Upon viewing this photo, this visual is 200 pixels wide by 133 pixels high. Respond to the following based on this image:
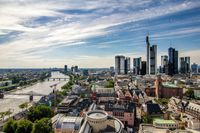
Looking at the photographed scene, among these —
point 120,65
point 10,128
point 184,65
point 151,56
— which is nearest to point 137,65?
point 120,65

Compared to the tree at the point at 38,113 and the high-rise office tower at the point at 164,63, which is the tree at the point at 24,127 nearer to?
the tree at the point at 38,113

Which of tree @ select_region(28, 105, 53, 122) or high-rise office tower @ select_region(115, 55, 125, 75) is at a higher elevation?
high-rise office tower @ select_region(115, 55, 125, 75)

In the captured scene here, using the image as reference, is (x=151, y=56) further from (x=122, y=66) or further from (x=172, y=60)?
(x=122, y=66)

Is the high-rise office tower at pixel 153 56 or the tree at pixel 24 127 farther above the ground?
the high-rise office tower at pixel 153 56

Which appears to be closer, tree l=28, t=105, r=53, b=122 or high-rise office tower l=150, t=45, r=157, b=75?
tree l=28, t=105, r=53, b=122

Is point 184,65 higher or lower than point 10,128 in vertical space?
higher

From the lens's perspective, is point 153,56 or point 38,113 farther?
point 153,56

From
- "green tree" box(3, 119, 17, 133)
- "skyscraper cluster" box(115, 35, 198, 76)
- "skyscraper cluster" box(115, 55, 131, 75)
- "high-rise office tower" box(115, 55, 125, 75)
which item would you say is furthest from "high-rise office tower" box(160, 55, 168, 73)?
"green tree" box(3, 119, 17, 133)

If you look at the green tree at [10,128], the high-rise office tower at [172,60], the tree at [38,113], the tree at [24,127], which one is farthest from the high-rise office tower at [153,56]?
the green tree at [10,128]

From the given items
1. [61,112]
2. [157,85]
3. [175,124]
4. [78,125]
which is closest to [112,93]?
[157,85]

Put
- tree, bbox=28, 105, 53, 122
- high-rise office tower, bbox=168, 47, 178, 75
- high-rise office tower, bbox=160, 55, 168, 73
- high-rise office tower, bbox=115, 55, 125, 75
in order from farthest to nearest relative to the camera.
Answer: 1. high-rise office tower, bbox=115, 55, 125, 75
2. high-rise office tower, bbox=160, 55, 168, 73
3. high-rise office tower, bbox=168, 47, 178, 75
4. tree, bbox=28, 105, 53, 122

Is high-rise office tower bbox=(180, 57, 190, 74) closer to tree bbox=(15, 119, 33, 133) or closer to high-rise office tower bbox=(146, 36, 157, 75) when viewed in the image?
high-rise office tower bbox=(146, 36, 157, 75)

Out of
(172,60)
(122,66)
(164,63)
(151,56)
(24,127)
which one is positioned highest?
(151,56)

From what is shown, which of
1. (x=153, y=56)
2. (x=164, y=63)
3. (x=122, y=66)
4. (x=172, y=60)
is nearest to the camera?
(x=153, y=56)
